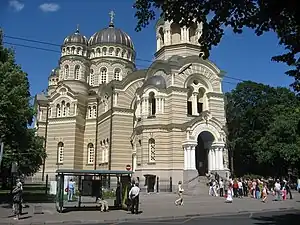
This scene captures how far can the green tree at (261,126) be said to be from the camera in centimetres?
4019

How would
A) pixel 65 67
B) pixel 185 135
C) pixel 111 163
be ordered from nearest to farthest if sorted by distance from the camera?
pixel 185 135 < pixel 111 163 < pixel 65 67

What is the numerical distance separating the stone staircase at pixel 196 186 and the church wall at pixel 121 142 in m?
9.86

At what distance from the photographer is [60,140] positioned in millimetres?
46250

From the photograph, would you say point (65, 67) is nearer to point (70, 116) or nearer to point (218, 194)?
point (70, 116)

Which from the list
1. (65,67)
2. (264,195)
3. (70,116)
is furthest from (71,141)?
(264,195)

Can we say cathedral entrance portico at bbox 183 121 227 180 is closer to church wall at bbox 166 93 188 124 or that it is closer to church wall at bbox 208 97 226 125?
church wall at bbox 166 93 188 124

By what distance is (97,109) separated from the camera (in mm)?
48281

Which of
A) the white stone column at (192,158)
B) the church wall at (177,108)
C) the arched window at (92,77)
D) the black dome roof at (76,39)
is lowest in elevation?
the white stone column at (192,158)

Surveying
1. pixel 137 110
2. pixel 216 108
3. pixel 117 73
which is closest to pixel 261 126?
pixel 216 108

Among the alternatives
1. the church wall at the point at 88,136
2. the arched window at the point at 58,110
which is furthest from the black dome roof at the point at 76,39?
the church wall at the point at 88,136

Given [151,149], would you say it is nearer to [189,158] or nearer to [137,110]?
[189,158]

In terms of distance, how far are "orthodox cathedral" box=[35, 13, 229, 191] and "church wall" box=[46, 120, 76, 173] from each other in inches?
5.1

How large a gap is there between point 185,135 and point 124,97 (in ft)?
36.6

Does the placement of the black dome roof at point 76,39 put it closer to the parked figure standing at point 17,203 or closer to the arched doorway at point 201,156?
the arched doorway at point 201,156
